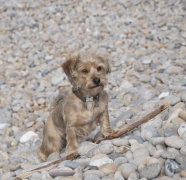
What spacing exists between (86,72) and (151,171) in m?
1.65

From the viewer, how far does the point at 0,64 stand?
9.88 m

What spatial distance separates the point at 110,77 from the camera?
8.18 metres

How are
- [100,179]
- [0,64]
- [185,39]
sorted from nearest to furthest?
[100,179]
[185,39]
[0,64]

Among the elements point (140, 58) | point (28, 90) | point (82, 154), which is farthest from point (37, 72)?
point (82, 154)

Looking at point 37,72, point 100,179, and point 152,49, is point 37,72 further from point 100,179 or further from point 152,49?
point 100,179

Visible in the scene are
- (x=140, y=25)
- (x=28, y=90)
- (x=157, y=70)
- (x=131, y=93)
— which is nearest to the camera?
(x=131, y=93)

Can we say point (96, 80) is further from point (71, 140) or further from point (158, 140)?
point (158, 140)

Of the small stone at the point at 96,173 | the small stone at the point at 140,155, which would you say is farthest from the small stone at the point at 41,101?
the small stone at the point at 96,173

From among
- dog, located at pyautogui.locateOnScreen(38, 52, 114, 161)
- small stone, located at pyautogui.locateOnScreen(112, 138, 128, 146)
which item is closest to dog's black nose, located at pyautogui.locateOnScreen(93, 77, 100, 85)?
dog, located at pyautogui.locateOnScreen(38, 52, 114, 161)

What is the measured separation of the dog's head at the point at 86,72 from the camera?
460 centimetres

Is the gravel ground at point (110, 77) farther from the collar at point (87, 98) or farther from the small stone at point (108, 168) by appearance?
the collar at point (87, 98)

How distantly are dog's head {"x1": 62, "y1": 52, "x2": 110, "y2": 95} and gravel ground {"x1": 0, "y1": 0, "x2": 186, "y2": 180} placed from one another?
0.61 m

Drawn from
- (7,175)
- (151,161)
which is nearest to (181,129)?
(151,161)

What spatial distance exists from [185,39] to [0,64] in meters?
4.26
